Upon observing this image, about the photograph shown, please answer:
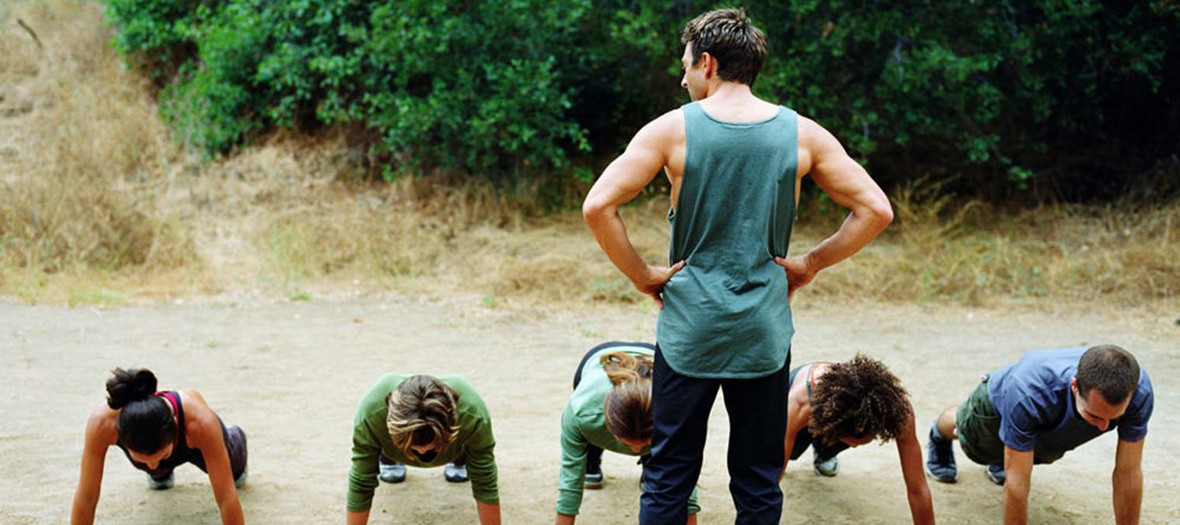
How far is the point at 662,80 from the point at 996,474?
20.7ft

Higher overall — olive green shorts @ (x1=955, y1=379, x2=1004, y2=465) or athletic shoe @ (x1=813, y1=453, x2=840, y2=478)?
olive green shorts @ (x1=955, y1=379, x2=1004, y2=465)

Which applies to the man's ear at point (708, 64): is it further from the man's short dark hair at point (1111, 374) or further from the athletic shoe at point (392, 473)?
the athletic shoe at point (392, 473)

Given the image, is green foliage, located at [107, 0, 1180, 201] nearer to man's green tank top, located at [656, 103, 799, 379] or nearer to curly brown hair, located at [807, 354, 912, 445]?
curly brown hair, located at [807, 354, 912, 445]

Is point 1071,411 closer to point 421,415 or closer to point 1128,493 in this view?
point 1128,493

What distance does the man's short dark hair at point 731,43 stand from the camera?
3035 mm

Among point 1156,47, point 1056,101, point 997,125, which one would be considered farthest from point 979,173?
point 1156,47

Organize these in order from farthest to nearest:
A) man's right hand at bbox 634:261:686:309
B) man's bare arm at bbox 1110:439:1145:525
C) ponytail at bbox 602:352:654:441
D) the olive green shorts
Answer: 1. the olive green shorts
2. man's bare arm at bbox 1110:439:1145:525
3. ponytail at bbox 602:352:654:441
4. man's right hand at bbox 634:261:686:309

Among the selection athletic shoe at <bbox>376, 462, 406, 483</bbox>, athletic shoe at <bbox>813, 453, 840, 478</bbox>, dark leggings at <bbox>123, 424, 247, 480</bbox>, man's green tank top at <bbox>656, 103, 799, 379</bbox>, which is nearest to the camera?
man's green tank top at <bbox>656, 103, 799, 379</bbox>

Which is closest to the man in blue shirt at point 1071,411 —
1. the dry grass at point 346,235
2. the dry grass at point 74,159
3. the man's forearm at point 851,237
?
the man's forearm at point 851,237

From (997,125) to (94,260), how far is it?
827 cm

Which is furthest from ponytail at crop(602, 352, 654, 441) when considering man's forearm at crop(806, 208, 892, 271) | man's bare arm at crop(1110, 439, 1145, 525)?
man's bare arm at crop(1110, 439, 1145, 525)

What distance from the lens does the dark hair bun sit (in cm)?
389

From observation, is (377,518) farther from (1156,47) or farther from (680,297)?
(1156,47)

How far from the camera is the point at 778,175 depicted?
3027 mm
